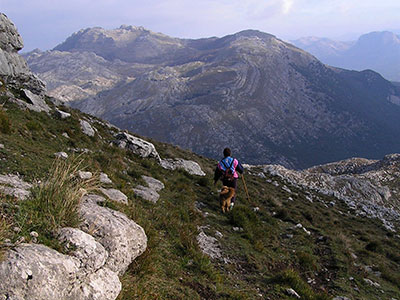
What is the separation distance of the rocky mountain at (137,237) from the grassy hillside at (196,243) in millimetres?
40

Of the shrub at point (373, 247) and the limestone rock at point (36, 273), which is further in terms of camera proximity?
the shrub at point (373, 247)

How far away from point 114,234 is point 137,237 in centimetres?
71

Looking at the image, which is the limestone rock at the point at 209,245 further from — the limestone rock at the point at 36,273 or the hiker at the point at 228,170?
the limestone rock at the point at 36,273

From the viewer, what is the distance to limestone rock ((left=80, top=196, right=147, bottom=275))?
189 inches

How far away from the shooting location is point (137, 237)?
18.3 feet

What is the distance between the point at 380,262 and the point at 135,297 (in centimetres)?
1364

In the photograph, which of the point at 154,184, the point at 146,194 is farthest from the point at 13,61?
the point at 146,194

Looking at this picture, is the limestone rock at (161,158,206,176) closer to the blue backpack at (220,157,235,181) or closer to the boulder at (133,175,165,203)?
the boulder at (133,175,165,203)

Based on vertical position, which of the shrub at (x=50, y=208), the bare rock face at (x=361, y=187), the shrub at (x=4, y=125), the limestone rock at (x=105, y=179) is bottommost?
the bare rock face at (x=361, y=187)

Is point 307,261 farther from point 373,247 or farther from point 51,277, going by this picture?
point 51,277

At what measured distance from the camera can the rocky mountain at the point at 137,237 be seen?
387 centimetres

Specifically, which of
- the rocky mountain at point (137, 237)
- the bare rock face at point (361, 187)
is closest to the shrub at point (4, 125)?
the rocky mountain at point (137, 237)

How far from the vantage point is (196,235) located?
9.25 m

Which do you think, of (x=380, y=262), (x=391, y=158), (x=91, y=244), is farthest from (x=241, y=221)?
(x=391, y=158)
